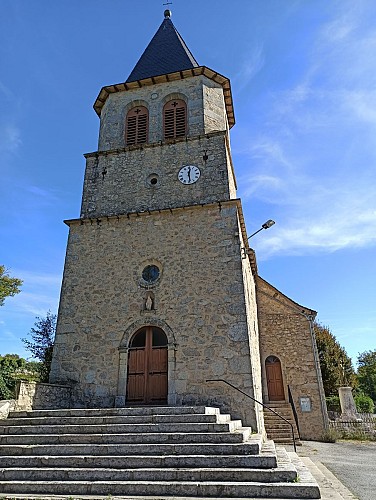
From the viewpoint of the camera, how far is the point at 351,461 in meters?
9.25

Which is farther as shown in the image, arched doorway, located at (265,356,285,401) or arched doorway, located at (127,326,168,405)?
arched doorway, located at (265,356,285,401)

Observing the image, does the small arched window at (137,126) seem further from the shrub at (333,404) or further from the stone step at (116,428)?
the shrub at (333,404)

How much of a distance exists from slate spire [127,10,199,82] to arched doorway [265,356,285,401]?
12137 millimetres

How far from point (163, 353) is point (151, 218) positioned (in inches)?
159

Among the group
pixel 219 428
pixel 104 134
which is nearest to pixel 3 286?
pixel 104 134

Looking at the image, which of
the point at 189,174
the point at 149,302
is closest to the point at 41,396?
the point at 149,302

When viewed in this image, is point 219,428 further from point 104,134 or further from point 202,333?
point 104,134

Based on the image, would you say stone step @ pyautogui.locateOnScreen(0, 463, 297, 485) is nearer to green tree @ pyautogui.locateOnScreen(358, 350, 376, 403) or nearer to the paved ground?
the paved ground

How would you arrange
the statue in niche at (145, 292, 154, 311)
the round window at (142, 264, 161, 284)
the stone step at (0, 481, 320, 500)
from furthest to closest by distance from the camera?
the round window at (142, 264, 161, 284) < the statue in niche at (145, 292, 154, 311) < the stone step at (0, 481, 320, 500)

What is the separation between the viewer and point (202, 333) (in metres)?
9.53

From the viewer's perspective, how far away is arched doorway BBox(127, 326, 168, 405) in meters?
9.50

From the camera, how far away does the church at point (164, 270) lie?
30.8 feet

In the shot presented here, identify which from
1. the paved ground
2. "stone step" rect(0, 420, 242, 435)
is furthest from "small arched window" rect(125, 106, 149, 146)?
the paved ground

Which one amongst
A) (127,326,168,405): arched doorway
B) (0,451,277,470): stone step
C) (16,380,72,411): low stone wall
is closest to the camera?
(0,451,277,470): stone step
